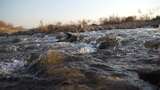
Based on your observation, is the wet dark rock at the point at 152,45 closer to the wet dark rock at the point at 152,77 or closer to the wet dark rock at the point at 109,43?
the wet dark rock at the point at 109,43

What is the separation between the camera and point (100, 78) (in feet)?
18.5

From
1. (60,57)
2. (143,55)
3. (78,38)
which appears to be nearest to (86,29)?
(78,38)

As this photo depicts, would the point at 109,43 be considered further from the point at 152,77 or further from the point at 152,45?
the point at 152,77

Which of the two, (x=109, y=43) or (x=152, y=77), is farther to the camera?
(x=109, y=43)

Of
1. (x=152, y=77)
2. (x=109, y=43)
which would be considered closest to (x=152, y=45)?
(x=109, y=43)

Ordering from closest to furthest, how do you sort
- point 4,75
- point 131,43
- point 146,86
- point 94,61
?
point 146,86
point 4,75
point 94,61
point 131,43

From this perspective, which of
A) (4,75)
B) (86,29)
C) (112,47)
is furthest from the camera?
(86,29)

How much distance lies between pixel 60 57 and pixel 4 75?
1.20 meters

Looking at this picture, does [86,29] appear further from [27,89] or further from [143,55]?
[27,89]

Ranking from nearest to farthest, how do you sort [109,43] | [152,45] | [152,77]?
[152,77], [152,45], [109,43]

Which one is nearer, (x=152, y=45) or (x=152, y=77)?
(x=152, y=77)

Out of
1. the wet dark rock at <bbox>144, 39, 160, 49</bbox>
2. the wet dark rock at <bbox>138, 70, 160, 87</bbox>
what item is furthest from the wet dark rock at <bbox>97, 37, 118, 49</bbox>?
the wet dark rock at <bbox>138, 70, 160, 87</bbox>

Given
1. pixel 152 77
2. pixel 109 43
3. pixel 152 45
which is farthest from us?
pixel 109 43

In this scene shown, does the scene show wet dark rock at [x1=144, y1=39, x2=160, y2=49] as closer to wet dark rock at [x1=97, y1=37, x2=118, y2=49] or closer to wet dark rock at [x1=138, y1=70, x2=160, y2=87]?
wet dark rock at [x1=97, y1=37, x2=118, y2=49]
